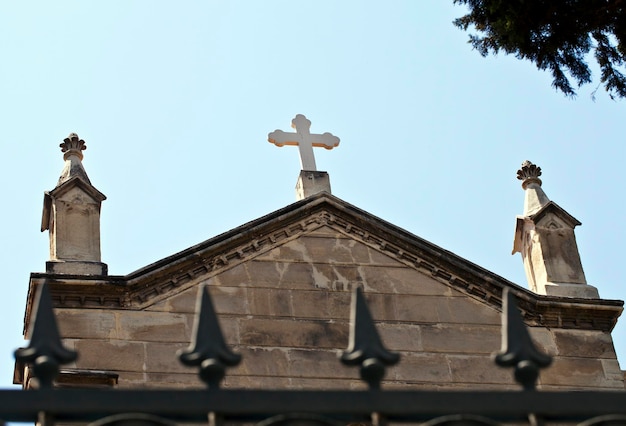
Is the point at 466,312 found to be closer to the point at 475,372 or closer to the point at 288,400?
the point at 475,372

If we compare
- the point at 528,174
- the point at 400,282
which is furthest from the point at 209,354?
the point at 528,174

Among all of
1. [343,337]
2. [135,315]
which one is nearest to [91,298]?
[135,315]

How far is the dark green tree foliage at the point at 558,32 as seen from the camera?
11320mm

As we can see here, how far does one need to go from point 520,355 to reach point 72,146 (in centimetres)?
1015

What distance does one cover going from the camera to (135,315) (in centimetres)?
1216

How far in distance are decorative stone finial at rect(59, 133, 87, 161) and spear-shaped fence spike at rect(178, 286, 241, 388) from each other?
32.1 feet

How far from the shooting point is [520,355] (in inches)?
169

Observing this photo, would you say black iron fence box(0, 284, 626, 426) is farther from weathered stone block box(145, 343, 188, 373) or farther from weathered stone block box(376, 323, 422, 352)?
weathered stone block box(376, 323, 422, 352)

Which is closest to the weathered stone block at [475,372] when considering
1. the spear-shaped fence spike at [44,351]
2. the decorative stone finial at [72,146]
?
the decorative stone finial at [72,146]

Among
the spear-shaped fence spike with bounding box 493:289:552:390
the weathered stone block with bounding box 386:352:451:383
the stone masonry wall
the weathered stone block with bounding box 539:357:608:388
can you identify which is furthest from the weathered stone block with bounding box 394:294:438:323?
the spear-shaped fence spike with bounding box 493:289:552:390

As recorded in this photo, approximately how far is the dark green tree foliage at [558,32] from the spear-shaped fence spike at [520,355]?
7239 mm

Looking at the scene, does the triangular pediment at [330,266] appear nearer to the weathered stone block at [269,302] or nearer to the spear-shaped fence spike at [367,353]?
the weathered stone block at [269,302]

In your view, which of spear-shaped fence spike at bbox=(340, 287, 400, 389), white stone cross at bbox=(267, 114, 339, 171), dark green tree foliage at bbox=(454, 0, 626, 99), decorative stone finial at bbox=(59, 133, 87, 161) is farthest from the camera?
white stone cross at bbox=(267, 114, 339, 171)

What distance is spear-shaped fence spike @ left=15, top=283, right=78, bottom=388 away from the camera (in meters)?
4.11
